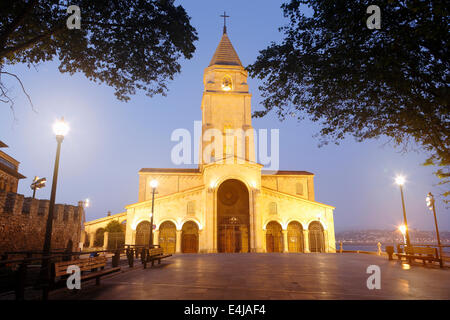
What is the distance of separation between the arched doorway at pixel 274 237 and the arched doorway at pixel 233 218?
2.89 meters

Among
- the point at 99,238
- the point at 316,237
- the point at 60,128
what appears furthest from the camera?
the point at 99,238

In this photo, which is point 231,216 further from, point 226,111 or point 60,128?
point 60,128

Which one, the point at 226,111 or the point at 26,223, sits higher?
the point at 226,111

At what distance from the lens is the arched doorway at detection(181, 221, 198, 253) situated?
32281 mm

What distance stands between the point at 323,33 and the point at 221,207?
26822 mm

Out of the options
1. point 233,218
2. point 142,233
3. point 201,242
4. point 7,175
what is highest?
point 7,175

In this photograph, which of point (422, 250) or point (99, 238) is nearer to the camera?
point (422, 250)

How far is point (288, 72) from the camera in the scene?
9367mm

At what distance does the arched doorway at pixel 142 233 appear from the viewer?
32312mm

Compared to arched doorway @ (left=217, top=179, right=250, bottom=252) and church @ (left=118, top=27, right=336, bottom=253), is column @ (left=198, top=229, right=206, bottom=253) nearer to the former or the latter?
church @ (left=118, top=27, right=336, bottom=253)

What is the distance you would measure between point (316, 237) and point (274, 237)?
5.47m

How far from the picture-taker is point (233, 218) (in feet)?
109

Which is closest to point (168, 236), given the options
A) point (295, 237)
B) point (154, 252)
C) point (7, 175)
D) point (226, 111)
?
point (295, 237)

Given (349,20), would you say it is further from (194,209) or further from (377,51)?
(194,209)
